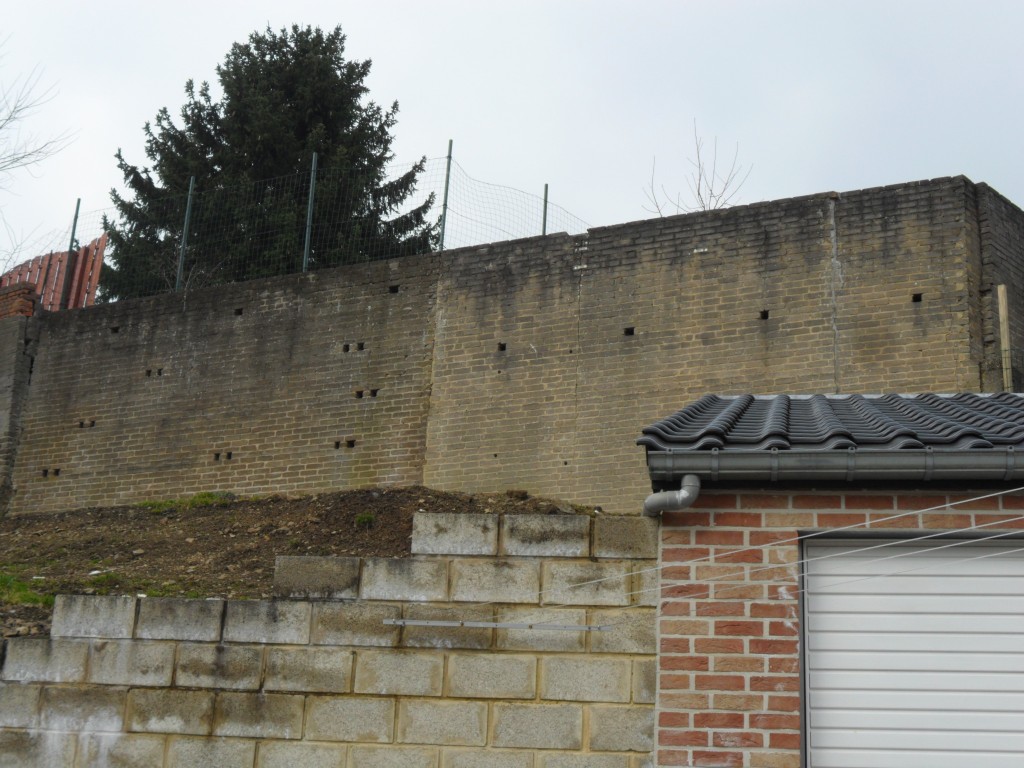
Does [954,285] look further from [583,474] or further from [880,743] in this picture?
[880,743]

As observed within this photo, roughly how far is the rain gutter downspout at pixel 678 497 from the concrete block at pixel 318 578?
1.33m

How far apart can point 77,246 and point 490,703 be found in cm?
1508

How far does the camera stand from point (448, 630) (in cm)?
514

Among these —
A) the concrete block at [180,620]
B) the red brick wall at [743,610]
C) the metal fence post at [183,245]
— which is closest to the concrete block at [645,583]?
the red brick wall at [743,610]

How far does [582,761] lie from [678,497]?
3.58 feet

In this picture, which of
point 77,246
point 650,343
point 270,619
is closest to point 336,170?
point 77,246

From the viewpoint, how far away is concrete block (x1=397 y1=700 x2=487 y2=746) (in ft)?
16.4

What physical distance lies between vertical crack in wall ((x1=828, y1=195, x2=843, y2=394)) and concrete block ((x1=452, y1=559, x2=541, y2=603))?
795cm

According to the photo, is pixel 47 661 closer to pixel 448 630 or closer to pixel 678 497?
pixel 448 630

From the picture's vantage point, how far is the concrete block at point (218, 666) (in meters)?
5.27

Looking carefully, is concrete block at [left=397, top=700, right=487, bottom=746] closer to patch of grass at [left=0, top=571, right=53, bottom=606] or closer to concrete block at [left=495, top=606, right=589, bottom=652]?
concrete block at [left=495, top=606, right=589, bottom=652]

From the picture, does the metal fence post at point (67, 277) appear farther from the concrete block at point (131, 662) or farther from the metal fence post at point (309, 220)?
the concrete block at point (131, 662)

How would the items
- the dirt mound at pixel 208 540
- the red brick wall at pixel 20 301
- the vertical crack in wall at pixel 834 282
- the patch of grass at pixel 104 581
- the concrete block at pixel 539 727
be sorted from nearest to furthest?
the concrete block at pixel 539 727
the patch of grass at pixel 104 581
the dirt mound at pixel 208 540
the vertical crack in wall at pixel 834 282
the red brick wall at pixel 20 301

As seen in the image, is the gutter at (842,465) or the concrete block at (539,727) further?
the concrete block at (539,727)
